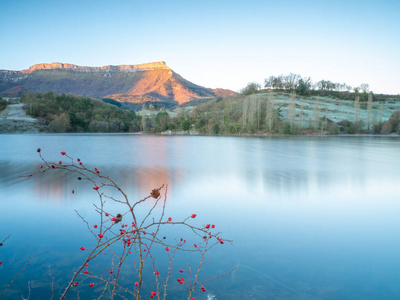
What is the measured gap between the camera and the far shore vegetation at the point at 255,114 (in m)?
55.9

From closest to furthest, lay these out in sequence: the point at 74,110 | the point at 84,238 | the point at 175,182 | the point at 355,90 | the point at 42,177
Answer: the point at 84,238 < the point at 175,182 < the point at 42,177 < the point at 74,110 < the point at 355,90

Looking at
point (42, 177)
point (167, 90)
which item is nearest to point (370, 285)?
point (42, 177)

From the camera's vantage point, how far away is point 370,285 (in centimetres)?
320

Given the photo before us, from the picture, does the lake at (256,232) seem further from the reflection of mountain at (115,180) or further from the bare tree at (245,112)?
the bare tree at (245,112)

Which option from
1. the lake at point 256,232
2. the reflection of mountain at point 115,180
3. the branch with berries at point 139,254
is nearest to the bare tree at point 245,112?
the reflection of mountain at point 115,180

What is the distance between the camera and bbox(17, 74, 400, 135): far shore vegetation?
2202 inches

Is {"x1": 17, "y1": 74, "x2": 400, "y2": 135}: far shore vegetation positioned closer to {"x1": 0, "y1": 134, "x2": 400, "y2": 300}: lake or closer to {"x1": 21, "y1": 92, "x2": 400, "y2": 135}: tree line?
{"x1": 21, "y1": 92, "x2": 400, "y2": 135}: tree line

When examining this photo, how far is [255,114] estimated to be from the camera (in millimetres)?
56312

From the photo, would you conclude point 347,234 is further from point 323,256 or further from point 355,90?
point 355,90

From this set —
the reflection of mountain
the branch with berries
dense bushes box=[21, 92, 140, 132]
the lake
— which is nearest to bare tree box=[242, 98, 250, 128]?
dense bushes box=[21, 92, 140, 132]

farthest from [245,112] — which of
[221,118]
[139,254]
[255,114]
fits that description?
[139,254]

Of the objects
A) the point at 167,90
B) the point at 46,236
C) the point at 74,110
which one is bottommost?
the point at 46,236

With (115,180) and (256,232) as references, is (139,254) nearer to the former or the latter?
(256,232)

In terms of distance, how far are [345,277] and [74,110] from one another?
85.2 meters
